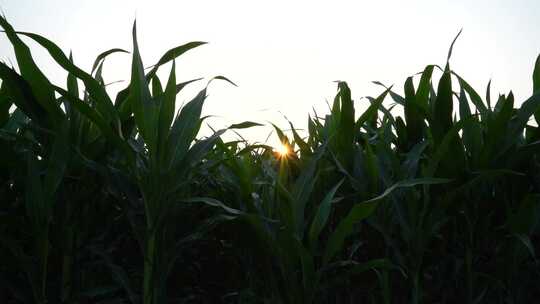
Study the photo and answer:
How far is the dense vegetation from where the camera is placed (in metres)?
1.06

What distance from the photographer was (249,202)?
1.16 meters

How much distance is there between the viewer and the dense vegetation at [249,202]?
1.06 metres

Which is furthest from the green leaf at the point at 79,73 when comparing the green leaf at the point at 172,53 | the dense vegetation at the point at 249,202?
the green leaf at the point at 172,53

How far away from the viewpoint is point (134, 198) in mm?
1136

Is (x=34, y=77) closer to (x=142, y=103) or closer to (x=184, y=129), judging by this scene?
(x=142, y=103)

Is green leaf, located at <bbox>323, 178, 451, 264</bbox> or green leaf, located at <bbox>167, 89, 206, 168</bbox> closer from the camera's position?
green leaf, located at <bbox>323, 178, 451, 264</bbox>

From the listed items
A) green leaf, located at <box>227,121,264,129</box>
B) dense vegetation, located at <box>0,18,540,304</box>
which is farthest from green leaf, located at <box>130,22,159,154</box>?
green leaf, located at <box>227,121,264,129</box>

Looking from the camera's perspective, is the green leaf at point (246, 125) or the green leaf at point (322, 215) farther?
the green leaf at point (246, 125)

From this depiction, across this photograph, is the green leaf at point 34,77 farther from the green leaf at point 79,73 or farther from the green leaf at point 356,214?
the green leaf at point 356,214

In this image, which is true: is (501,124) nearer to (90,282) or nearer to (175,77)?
(175,77)

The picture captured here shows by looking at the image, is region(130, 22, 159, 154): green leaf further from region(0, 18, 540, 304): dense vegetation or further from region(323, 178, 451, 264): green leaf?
region(323, 178, 451, 264): green leaf

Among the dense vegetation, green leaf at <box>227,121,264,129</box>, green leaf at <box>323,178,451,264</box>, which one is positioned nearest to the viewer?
green leaf at <box>323,178,451,264</box>

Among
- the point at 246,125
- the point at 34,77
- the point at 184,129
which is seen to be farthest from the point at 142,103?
the point at 246,125

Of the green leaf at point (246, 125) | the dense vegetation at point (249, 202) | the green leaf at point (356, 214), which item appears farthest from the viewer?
the green leaf at point (246, 125)
